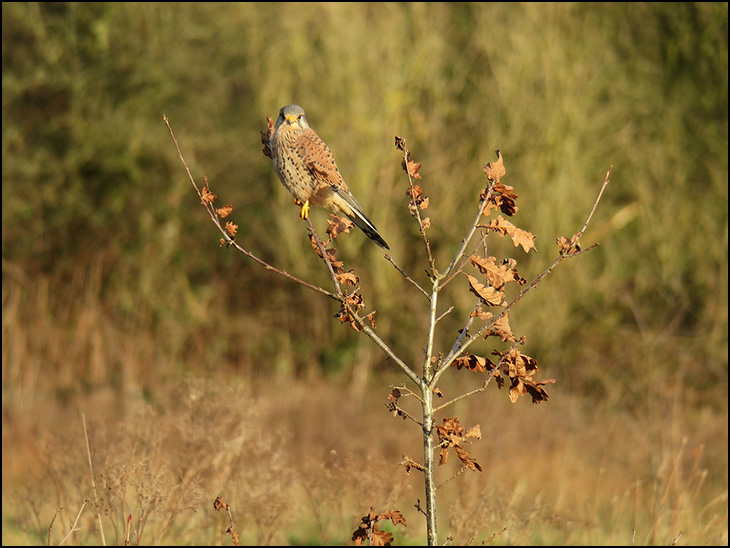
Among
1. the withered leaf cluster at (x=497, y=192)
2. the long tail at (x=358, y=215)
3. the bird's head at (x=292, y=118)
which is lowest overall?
the withered leaf cluster at (x=497, y=192)

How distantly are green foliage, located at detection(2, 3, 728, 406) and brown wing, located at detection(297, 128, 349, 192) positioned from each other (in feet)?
20.5

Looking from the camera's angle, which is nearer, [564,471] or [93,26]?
[564,471]

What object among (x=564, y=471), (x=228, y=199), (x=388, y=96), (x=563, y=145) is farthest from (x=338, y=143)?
(x=564, y=471)

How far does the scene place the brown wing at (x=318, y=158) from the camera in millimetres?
2898

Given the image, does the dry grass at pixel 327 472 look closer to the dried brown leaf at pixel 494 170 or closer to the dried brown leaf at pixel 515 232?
the dried brown leaf at pixel 515 232

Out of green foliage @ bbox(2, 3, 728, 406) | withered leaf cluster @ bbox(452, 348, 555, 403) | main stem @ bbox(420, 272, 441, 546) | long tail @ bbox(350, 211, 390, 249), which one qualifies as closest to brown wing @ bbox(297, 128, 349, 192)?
long tail @ bbox(350, 211, 390, 249)

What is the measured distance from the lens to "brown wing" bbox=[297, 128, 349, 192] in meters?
2.90

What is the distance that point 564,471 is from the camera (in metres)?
6.16

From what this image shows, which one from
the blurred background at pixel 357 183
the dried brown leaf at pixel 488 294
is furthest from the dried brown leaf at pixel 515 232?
the blurred background at pixel 357 183

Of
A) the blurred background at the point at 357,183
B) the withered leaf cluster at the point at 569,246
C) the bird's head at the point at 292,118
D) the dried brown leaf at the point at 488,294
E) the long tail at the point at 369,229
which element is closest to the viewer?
the dried brown leaf at the point at 488,294

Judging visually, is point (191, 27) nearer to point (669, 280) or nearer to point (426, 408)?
point (669, 280)

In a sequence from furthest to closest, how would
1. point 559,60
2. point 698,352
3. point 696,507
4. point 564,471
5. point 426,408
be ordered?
point 559,60, point 698,352, point 564,471, point 696,507, point 426,408

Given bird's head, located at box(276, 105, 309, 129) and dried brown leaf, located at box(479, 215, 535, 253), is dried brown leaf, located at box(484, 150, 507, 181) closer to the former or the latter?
dried brown leaf, located at box(479, 215, 535, 253)

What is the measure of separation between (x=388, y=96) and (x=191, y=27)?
235cm
